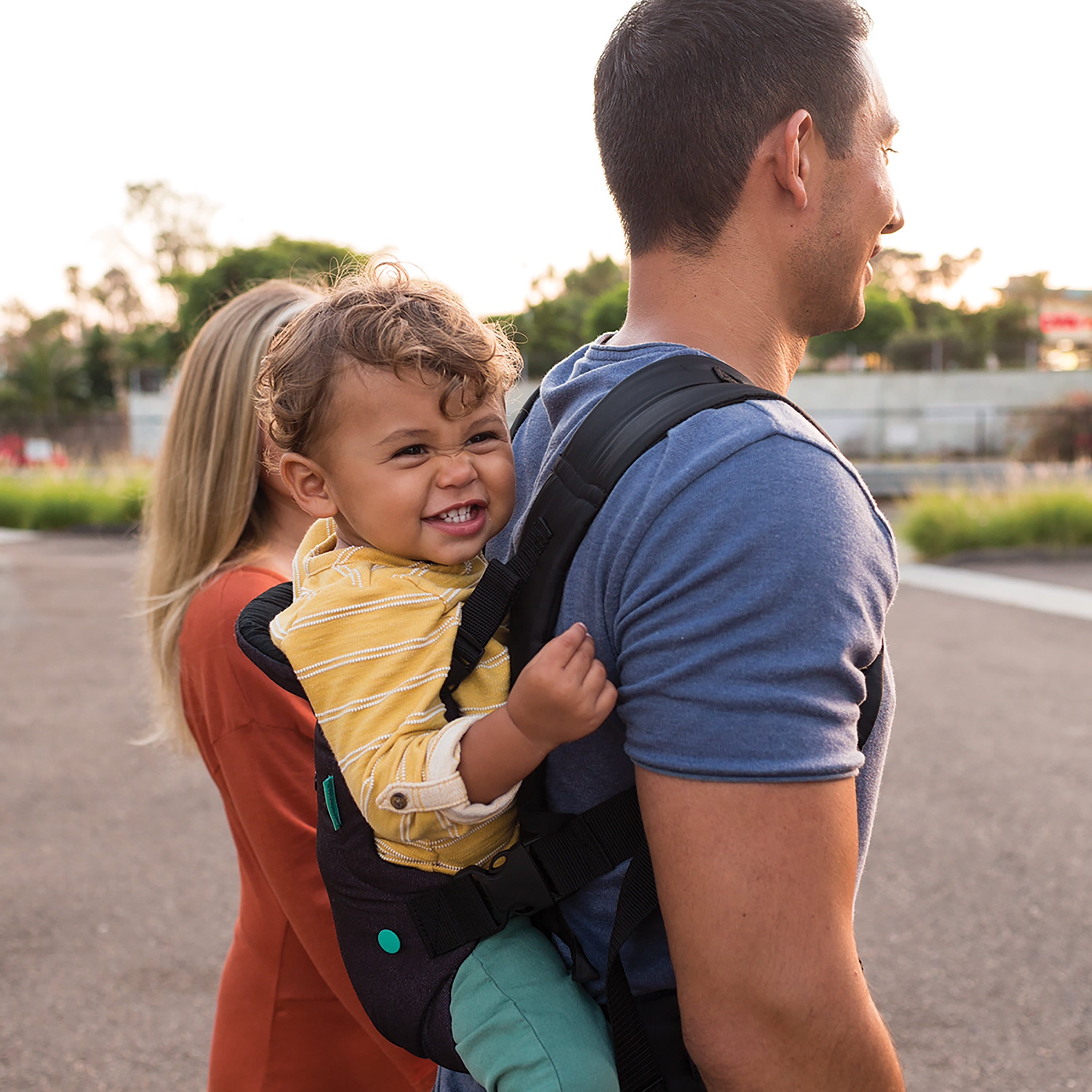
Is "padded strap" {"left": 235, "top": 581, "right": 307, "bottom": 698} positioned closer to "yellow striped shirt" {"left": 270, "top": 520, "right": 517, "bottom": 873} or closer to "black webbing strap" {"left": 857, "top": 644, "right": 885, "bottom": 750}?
"yellow striped shirt" {"left": 270, "top": 520, "right": 517, "bottom": 873}

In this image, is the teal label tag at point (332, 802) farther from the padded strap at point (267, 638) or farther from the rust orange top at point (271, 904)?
the rust orange top at point (271, 904)

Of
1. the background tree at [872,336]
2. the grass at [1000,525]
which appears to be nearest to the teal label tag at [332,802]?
the grass at [1000,525]

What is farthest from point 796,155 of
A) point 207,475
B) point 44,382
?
point 44,382

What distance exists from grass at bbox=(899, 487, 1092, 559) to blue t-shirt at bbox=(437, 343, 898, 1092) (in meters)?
14.3

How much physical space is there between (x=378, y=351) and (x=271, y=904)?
3.86 feet

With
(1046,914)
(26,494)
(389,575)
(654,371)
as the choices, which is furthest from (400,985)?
(26,494)

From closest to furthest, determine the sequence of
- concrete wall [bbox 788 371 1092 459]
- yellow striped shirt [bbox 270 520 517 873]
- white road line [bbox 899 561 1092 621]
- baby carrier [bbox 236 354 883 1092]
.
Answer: baby carrier [bbox 236 354 883 1092]
yellow striped shirt [bbox 270 520 517 873]
white road line [bbox 899 561 1092 621]
concrete wall [bbox 788 371 1092 459]

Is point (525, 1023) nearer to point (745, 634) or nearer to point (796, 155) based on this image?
point (745, 634)

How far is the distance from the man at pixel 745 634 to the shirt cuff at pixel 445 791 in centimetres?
11

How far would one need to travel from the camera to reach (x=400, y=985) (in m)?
1.25

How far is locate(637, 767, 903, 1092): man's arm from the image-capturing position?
1.00m

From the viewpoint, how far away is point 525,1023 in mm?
1156

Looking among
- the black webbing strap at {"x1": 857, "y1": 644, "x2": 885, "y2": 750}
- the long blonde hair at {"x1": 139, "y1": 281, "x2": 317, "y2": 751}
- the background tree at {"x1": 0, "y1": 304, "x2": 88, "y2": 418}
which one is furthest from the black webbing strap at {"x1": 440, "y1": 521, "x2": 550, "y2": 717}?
the background tree at {"x1": 0, "y1": 304, "x2": 88, "y2": 418}

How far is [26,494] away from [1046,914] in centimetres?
1998
